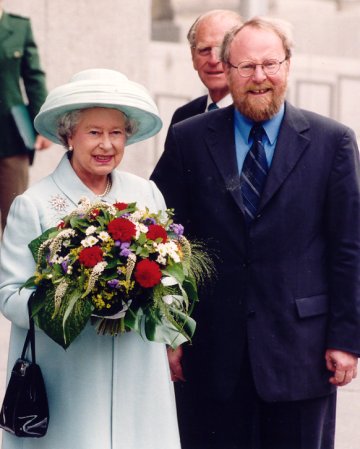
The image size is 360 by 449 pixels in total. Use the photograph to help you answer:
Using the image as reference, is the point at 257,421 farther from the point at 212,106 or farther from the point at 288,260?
the point at 212,106

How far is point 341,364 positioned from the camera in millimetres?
5035

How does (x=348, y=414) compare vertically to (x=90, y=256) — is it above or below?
below

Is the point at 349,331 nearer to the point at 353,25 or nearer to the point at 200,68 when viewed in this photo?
the point at 200,68

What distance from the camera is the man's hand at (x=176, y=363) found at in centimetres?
523

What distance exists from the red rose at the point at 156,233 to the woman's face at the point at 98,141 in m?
0.33

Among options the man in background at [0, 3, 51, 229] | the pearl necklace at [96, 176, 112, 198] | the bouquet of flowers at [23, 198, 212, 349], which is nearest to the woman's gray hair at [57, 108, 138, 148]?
the pearl necklace at [96, 176, 112, 198]

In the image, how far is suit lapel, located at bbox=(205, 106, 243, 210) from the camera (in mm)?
5074

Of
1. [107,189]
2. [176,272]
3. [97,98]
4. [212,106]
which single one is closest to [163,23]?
[212,106]

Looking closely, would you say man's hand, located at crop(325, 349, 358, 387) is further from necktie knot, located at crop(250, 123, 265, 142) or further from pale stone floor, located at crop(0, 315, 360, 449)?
pale stone floor, located at crop(0, 315, 360, 449)

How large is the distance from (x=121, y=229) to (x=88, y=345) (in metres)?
0.45

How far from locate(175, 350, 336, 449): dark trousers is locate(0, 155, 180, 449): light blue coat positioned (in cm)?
41

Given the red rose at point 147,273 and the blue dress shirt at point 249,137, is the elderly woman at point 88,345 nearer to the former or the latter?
the red rose at point 147,273

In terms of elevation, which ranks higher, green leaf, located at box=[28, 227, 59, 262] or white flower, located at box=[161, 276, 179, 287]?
green leaf, located at box=[28, 227, 59, 262]

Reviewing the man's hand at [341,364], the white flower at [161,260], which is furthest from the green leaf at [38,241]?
the man's hand at [341,364]
